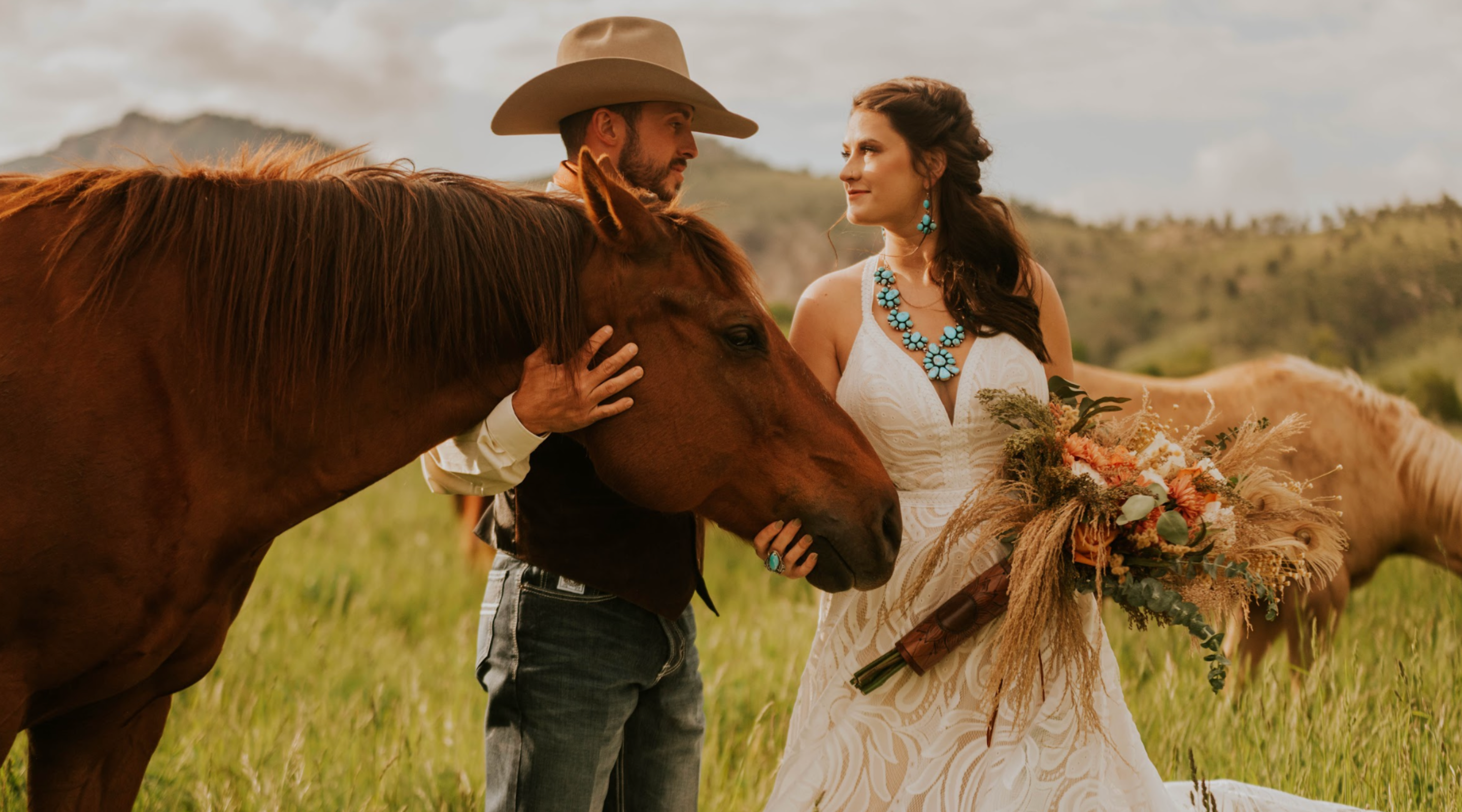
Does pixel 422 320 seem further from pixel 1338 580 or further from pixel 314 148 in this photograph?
pixel 1338 580

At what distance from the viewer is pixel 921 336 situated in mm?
2719

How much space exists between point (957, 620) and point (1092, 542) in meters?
0.41

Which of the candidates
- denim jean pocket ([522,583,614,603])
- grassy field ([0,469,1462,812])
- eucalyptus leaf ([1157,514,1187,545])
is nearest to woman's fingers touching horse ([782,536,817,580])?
denim jean pocket ([522,583,614,603])

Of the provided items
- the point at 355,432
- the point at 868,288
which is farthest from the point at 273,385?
the point at 868,288

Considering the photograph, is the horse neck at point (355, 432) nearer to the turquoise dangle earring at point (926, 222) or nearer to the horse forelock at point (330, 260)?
the horse forelock at point (330, 260)

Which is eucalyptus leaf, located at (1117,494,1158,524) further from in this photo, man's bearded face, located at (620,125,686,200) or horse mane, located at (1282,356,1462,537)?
horse mane, located at (1282,356,1462,537)

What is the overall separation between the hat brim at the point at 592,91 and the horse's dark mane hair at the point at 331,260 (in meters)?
0.52

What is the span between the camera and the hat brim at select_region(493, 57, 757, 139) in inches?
96.3

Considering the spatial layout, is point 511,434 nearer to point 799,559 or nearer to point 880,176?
point 799,559

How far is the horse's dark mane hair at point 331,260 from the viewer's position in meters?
1.90

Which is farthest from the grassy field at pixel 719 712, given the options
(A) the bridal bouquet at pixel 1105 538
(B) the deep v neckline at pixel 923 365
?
(B) the deep v neckline at pixel 923 365

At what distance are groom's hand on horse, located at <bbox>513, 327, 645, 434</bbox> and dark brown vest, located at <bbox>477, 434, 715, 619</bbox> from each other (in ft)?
0.71

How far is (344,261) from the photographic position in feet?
6.43

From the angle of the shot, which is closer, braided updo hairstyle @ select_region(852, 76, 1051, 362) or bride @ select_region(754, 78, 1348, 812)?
bride @ select_region(754, 78, 1348, 812)
